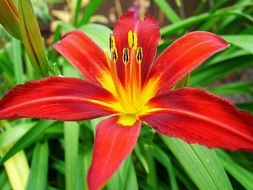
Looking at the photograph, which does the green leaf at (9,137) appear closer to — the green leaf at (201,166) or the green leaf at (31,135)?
the green leaf at (31,135)

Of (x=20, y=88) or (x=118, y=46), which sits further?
(x=118, y=46)

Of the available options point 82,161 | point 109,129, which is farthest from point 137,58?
point 82,161

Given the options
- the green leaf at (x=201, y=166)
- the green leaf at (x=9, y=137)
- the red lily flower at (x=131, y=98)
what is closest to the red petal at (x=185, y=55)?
the red lily flower at (x=131, y=98)

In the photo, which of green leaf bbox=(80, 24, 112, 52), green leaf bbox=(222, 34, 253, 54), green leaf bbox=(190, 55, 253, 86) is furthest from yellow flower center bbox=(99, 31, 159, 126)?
green leaf bbox=(190, 55, 253, 86)

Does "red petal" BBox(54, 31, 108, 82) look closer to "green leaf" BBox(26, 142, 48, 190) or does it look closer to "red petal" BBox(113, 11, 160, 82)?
"red petal" BBox(113, 11, 160, 82)

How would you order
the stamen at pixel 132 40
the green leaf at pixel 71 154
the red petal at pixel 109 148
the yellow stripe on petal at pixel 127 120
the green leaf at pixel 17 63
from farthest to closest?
the green leaf at pixel 17 63, the green leaf at pixel 71 154, the stamen at pixel 132 40, the yellow stripe on petal at pixel 127 120, the red petal at pixel 109 148

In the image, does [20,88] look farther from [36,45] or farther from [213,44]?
[213,44]

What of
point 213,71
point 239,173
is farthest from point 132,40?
point 213,71

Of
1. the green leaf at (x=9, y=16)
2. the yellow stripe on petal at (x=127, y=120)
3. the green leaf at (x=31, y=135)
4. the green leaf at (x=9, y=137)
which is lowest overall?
the yellow stripe on petal at (x=127, y=120)
